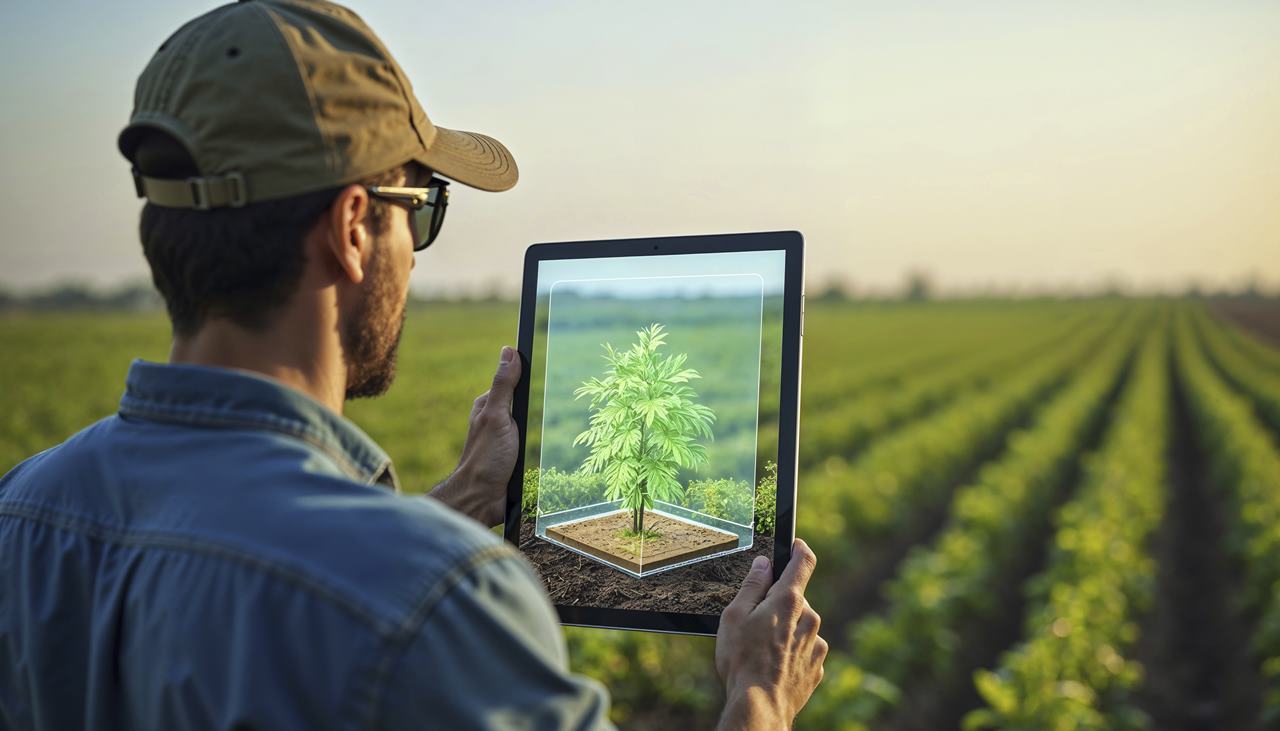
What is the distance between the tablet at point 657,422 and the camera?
1.81 m

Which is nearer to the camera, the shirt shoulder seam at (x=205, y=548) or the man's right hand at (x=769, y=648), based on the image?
the shirt shoulder seam at (x=205, y=548)

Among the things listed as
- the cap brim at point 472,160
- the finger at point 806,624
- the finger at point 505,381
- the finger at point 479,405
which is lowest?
the finger at point 806,624

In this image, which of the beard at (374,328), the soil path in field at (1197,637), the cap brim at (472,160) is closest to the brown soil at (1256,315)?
the soil path in field at (1197,637)

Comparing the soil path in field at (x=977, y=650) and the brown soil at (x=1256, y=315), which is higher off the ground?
the brown soil at (x=1256, y=315)

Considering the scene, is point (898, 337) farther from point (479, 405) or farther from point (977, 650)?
point (479, 405)

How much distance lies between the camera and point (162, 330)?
82.8ft

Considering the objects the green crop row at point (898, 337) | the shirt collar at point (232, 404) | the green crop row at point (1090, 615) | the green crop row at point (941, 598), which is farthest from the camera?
the green crop row at point (898, 337)

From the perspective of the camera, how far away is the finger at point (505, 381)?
77.7 inches

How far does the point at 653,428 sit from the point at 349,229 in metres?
0.79

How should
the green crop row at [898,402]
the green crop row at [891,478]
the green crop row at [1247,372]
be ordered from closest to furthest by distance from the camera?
the green crop row at [891,478]
the green crop row at [898,402]
the green crop row at [1247,372]

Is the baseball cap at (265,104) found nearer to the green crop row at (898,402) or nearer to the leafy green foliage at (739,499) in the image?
the leafy green foliage at (739,499)

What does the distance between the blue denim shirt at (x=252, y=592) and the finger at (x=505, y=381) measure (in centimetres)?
70

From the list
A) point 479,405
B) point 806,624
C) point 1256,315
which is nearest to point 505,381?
point 479,405

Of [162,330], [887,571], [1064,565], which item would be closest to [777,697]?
[1064,565]
